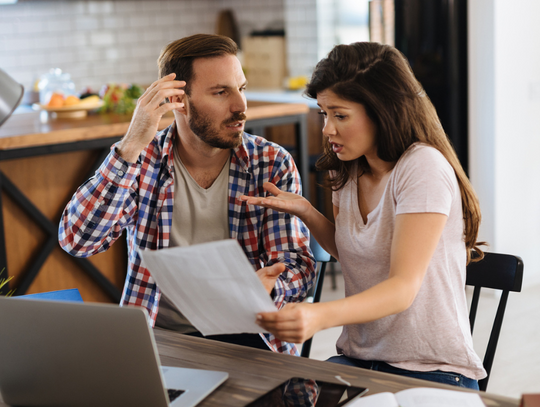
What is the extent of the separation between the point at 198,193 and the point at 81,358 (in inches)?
32.1

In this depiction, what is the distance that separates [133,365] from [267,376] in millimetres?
269

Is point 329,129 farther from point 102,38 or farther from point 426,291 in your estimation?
point 102,38

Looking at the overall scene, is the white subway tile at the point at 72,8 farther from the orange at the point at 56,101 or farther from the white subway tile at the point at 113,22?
the orange at the point at 56,101

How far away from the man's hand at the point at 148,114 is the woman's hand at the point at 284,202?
0.31m

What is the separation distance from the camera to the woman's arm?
1.05 metres

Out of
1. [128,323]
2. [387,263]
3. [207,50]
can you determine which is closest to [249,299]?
[128,323]

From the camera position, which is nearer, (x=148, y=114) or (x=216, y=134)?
(x=148, y=114)

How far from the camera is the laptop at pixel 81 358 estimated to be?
0.96 m

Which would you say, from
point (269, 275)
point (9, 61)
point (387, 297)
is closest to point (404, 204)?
point (387, 297)

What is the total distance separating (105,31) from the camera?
601 cm

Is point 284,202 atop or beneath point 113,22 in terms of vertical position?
beneath

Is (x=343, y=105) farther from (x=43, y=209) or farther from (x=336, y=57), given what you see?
(x=43, y=209)

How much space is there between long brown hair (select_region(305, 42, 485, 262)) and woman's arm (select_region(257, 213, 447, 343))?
172 millimetres

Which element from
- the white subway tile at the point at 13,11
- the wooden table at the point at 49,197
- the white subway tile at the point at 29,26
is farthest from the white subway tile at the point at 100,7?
the wooden table at the point at 49,197
